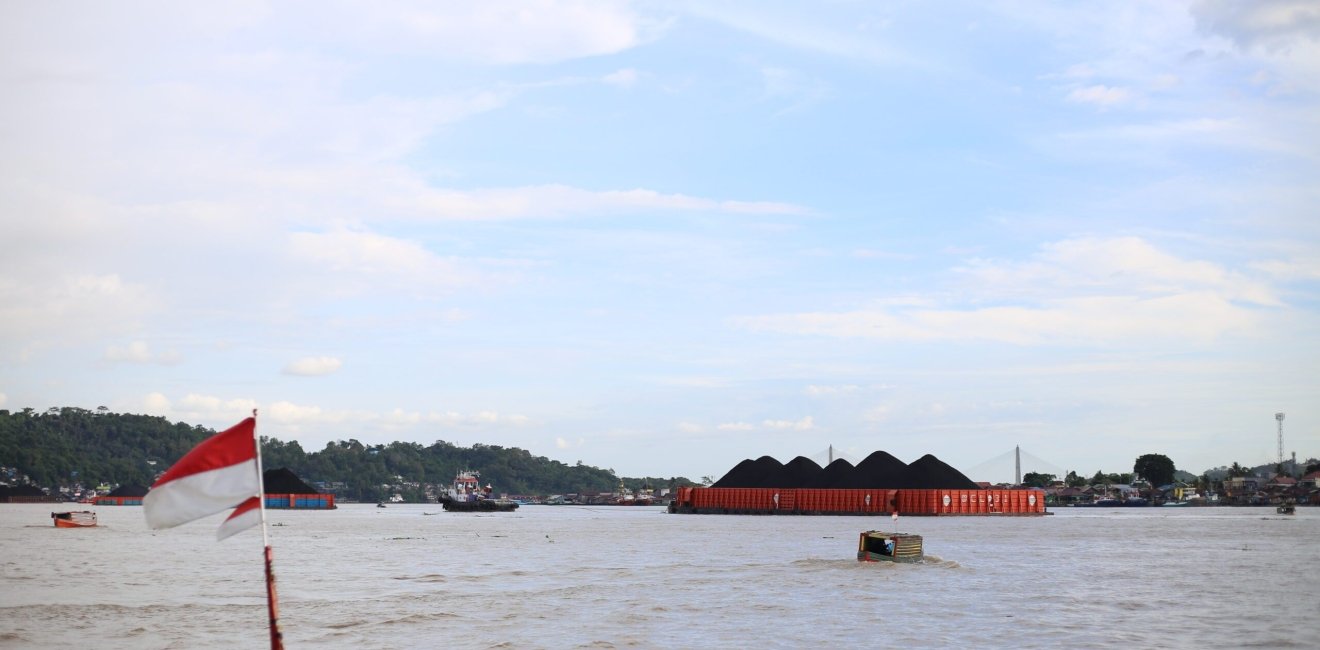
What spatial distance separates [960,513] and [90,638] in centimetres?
13601

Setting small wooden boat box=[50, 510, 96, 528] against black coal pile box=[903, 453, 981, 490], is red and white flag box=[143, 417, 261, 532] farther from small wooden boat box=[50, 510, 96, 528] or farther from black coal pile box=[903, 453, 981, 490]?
black coal pile box=[903, 453, 981, 490]

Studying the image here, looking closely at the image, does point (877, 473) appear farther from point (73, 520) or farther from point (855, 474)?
point (73, 520)

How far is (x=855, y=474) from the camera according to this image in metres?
168

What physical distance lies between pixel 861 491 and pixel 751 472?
79.6 ft

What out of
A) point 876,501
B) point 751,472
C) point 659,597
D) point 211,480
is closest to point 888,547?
point 659,597

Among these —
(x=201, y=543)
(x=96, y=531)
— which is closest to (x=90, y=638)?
(x=201, y=543)

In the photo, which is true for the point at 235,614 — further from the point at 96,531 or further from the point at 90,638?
the point at 96,531

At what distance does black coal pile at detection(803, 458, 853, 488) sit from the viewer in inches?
6614

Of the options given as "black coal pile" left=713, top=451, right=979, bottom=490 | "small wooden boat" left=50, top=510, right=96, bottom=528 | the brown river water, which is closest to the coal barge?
"black coal pile" left=713, top=451, right=979, bottom=490

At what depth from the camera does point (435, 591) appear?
4616cm

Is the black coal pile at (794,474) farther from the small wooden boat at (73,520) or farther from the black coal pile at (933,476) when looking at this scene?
the small wooden boat at (73,520)

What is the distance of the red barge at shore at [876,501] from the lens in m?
156

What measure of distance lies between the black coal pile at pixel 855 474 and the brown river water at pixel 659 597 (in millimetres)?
83044

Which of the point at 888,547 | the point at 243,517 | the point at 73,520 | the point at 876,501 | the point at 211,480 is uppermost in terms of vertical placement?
the point at 211,480
